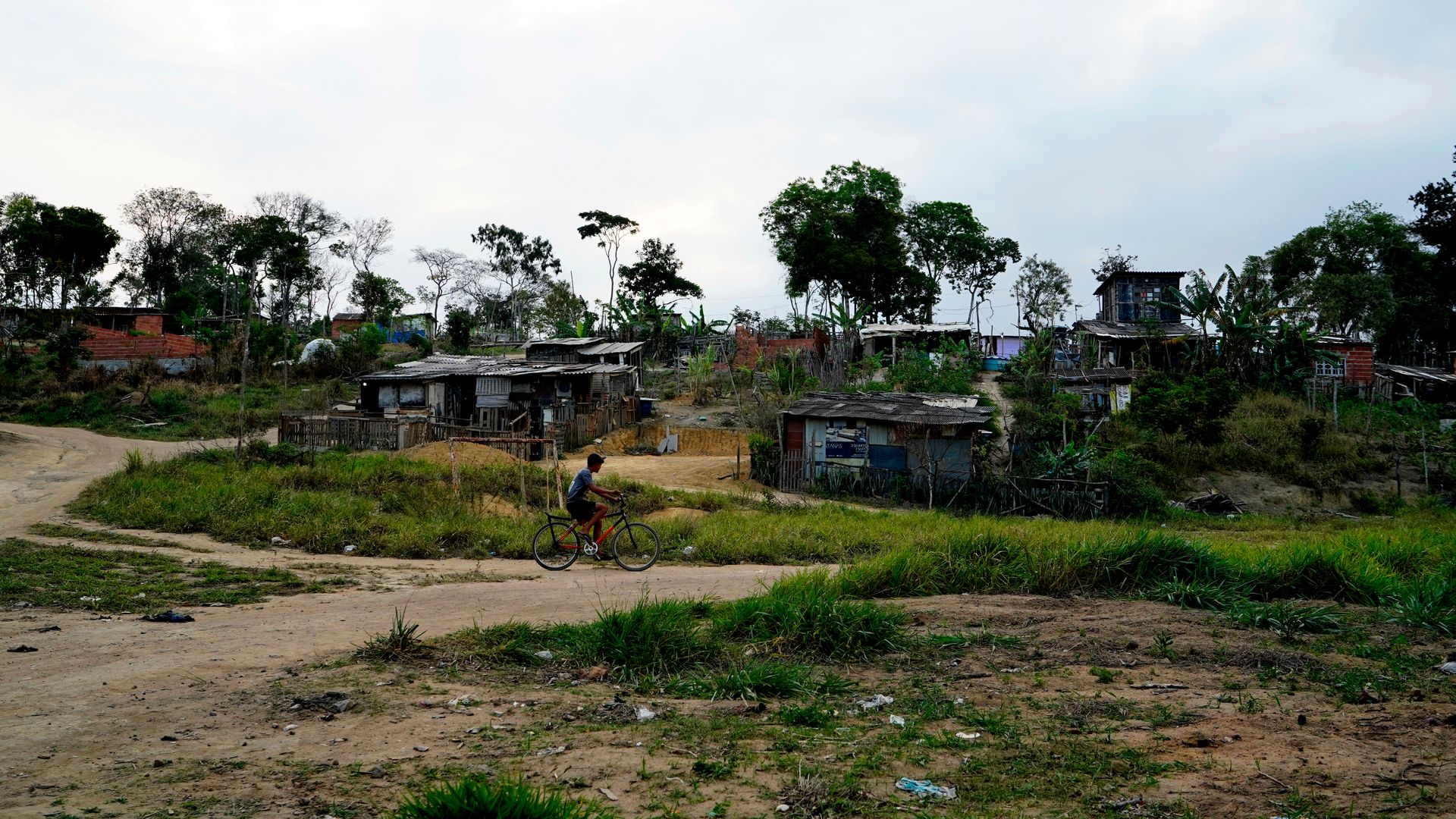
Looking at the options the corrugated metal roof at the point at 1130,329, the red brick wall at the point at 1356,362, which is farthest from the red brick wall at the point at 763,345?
the red brick wall at the point at 1356,362

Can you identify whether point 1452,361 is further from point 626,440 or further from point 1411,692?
point 1411,692

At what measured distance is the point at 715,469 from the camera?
25672 millimetres

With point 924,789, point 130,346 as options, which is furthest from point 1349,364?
point 130,346

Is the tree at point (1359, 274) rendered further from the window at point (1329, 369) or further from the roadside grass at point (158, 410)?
the roadside grass at point (158, 410)

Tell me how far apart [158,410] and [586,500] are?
2806 centimetres

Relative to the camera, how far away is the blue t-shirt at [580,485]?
1198 cm

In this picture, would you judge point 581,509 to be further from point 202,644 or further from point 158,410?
point 158,410

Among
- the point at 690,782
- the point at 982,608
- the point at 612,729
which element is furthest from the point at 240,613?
the point at 982,608

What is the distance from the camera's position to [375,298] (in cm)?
5734

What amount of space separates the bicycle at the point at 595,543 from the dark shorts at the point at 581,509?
12 centimetres

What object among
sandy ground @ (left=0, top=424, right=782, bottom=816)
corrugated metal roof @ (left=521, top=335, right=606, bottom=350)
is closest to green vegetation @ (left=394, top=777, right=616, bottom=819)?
sandy ground @ (left=0, top=424, right=782, bottom=816)

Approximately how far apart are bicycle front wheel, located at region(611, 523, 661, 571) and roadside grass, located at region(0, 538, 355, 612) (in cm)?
362

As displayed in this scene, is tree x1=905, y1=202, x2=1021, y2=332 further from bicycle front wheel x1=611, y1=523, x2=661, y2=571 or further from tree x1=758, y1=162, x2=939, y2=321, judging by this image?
bicycle front wheel x1=611, y1=523, x2=661, y2=571

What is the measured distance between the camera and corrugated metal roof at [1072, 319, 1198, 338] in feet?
127
